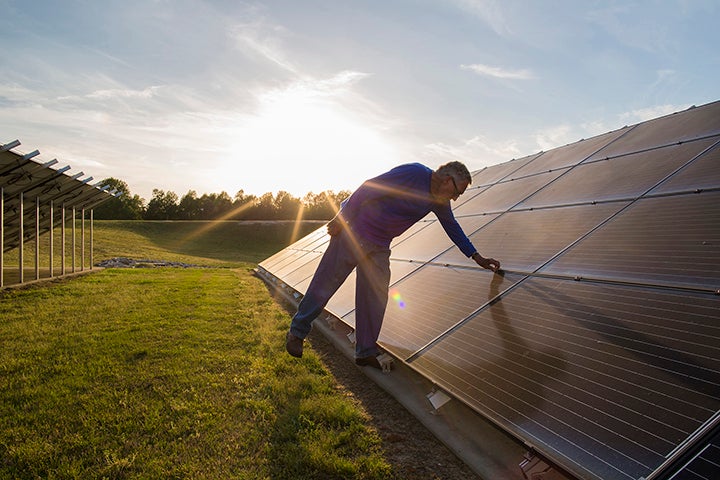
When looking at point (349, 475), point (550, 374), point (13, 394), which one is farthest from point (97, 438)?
point (550, 374)

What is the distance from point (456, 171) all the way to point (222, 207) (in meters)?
99.8

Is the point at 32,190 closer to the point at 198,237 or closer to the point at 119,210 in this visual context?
the point at 198,237

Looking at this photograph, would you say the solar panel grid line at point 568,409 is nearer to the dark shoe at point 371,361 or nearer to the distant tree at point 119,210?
the dark shoe at point 371,361

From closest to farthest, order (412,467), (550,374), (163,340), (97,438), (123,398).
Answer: (550,374) < (412,467) < (97,438) < (123,398) < (163,340)

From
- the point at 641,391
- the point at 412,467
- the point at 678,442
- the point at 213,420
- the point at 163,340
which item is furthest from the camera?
the point at 163,340

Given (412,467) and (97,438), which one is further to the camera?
(97,438)

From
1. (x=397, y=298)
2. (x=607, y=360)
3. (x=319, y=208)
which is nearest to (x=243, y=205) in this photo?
(x=319, y=208)

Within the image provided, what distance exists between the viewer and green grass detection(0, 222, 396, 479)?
3.13 meters

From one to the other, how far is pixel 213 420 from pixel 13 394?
7.95 ft

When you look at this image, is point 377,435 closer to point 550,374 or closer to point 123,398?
point 550,374

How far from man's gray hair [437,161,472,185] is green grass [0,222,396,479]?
2.70m

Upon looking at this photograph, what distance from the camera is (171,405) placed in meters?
4.11

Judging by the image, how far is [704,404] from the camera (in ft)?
7.00

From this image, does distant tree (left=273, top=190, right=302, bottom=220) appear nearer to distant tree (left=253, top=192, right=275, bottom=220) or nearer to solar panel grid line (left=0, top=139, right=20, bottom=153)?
distant tree (left=253, top=192, right=275, bottom=220)
